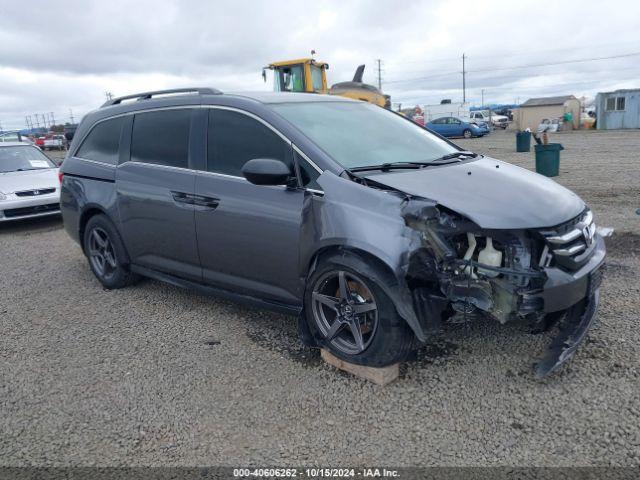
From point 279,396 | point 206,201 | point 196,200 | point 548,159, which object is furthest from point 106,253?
point 548,159

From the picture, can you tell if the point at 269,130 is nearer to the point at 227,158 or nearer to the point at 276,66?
the point at 227,158

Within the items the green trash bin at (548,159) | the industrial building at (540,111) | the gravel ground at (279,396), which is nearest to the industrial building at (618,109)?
the industrial building at (540,111)

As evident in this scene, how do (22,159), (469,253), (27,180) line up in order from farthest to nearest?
(22,159) → (27,180) → (469,253)

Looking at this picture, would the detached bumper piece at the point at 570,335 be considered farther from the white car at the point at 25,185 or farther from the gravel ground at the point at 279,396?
the white car at the point at 25,185

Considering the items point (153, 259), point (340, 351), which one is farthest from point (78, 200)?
point (340, 351)

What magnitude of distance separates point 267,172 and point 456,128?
111 ft

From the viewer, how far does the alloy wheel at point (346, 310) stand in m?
3.29

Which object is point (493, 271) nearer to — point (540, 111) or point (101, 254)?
point (101, 254)

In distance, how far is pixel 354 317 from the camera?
11.0 feet

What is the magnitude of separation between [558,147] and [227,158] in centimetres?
1030

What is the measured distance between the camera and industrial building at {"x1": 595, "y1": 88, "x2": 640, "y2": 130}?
3362 centimetres

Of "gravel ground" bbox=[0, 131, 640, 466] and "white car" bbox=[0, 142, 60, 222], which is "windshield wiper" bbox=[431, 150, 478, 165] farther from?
"white car" bbox=[0, 142, 60, 222]

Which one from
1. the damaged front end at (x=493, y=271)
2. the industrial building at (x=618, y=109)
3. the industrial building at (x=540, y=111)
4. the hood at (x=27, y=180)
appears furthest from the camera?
the industrial building at (x=540, y=111)

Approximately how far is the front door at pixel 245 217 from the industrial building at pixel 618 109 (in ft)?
121
